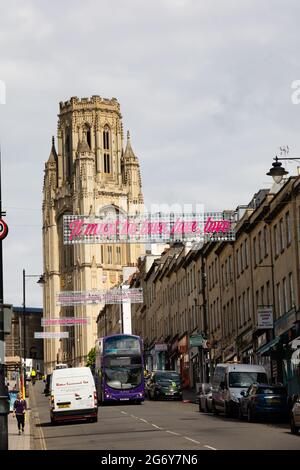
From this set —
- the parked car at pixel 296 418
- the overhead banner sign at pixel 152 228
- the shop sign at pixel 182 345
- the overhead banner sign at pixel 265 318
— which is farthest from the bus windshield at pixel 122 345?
the shop sign at pixel 182 345

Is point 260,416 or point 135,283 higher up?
point 135,283

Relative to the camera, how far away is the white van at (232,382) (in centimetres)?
4312

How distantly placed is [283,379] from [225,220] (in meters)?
11.5

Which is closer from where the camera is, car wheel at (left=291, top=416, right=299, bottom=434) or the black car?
car wheel at (left=291, top=416, right=299, bottom=434)

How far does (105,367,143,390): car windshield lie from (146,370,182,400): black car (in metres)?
9.08

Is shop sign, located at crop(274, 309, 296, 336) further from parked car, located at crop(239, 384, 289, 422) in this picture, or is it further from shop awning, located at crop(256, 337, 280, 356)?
parked car, located at crop(239, 384, 289, 422)

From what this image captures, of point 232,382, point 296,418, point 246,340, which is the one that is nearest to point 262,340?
point 246,340

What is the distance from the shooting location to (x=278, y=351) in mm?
56438

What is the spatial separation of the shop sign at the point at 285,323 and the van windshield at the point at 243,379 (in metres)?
8.92

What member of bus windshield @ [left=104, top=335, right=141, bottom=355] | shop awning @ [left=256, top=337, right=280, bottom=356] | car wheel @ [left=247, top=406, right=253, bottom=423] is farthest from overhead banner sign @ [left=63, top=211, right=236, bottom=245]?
car wheel @ [left=247, top=406, right=253, bottom=423]

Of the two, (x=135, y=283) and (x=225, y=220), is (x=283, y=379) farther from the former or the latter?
(x=135, y=283)

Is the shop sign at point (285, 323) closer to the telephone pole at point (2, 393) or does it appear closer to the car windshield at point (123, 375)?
the car windshield at point (123, 375)

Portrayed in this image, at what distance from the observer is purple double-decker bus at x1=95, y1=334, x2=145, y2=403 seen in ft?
189

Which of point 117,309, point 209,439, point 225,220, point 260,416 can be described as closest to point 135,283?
point 117,309
